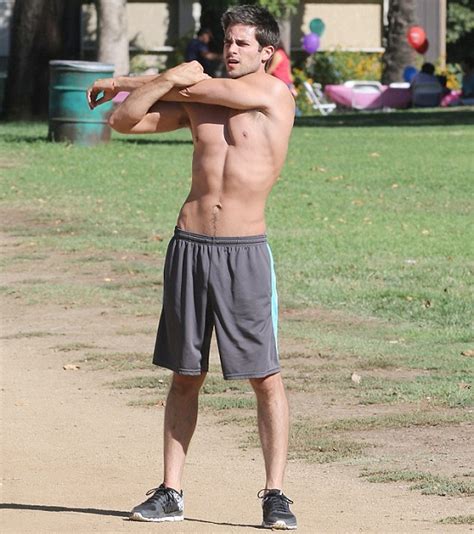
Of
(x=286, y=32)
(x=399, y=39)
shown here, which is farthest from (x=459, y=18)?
(x=399, y=39)

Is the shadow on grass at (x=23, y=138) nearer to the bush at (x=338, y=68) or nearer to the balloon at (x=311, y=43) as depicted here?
the balloon at (x=311, y=43)

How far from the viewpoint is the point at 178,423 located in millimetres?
5680

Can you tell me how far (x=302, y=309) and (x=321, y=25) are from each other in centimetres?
3194

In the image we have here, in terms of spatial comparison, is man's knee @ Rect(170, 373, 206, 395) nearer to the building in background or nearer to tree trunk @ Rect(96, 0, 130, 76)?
tree trunk @ Rect(96, 0, 130, 76)

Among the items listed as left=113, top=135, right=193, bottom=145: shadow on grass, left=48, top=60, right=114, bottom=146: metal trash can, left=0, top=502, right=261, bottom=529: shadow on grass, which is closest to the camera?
left=0, top=502, right=261, bottom=529: shadow on grass

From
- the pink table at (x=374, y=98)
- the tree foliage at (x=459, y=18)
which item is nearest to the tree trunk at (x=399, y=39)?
the pink table at (x=374, y=98)

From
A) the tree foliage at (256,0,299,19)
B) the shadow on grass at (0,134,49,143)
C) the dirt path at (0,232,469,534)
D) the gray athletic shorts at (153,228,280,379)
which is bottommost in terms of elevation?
the dirt path at (0,232,469,534)

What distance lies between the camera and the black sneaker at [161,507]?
5.54 metres

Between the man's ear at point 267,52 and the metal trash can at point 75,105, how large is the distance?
52.2 ft

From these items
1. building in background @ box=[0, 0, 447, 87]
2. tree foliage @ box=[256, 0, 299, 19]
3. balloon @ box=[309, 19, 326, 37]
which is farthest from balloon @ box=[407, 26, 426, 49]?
building in background @ box=[0, 0, 447, 87]

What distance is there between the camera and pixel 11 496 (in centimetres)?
605

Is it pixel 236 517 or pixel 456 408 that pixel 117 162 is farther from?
pixel 236 517

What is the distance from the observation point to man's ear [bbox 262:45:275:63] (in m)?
5.53

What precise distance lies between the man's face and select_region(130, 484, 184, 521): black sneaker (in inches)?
62.9
